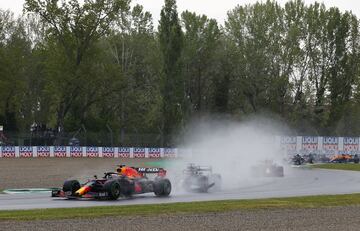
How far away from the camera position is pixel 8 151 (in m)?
56.3

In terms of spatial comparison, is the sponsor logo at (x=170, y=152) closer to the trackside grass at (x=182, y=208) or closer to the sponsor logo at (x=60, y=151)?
the sponsor logo at (x=60, y=151)

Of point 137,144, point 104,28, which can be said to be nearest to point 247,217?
point 137,144

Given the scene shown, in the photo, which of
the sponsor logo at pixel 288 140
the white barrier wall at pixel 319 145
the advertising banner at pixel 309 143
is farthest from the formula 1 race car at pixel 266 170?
the advertising banner at pixel 309 143

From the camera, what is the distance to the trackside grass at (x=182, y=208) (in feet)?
57.7

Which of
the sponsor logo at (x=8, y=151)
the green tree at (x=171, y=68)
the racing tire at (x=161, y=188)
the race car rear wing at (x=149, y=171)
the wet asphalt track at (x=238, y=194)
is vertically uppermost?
the green tree at (x=171, y=68)

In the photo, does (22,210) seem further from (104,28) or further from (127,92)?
(127,92)

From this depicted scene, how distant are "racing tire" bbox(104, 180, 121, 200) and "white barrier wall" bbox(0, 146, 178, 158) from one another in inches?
1379

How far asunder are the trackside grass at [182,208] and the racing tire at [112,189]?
2.10m

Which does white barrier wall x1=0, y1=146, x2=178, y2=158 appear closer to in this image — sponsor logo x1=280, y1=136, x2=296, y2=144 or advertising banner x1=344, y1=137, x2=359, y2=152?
sponsor logo x1=280, y1=136, x2=296, y2=144

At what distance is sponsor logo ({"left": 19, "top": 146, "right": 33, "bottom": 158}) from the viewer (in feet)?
188

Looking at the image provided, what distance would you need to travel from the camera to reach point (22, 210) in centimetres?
1859

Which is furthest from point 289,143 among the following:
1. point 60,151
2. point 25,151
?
point 25,151

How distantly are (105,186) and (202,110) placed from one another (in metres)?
65.5

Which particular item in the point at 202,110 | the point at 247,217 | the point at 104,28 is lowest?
the point at 247,217
